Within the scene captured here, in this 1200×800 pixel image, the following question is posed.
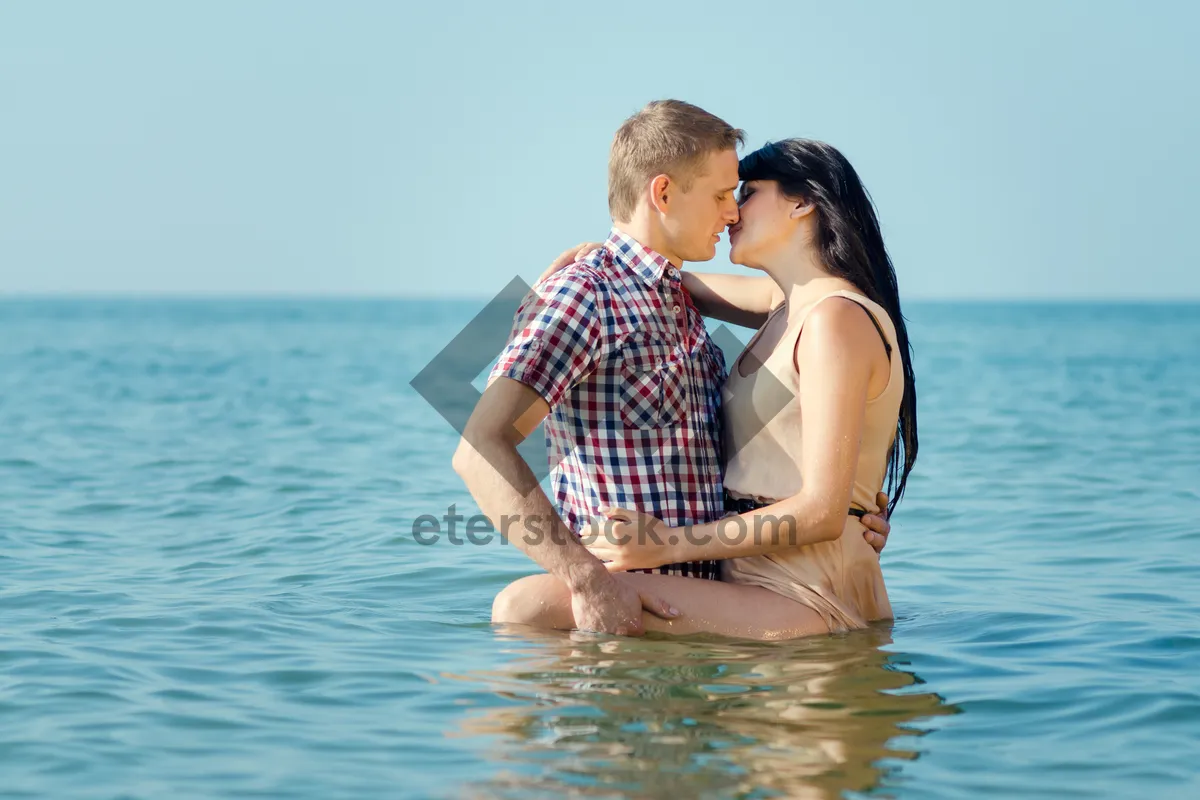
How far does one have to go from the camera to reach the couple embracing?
12.7 ft

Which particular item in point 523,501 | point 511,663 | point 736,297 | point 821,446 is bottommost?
point 511,663

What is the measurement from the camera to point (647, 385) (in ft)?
13.1

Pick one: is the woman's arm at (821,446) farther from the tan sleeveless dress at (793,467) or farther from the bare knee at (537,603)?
the bare knee at (537,603)

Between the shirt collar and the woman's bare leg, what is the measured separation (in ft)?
3.08

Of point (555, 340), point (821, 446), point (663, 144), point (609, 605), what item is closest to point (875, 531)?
point (821, 446)

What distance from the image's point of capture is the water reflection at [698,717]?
307cm

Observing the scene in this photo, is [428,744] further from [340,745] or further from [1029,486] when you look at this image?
[1029,486]

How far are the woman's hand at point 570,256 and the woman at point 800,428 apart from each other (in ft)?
1.60

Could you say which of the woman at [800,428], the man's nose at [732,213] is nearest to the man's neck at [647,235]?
the man's nose at [732,213]

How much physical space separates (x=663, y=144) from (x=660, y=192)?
5.8 inches

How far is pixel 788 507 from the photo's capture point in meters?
3.93

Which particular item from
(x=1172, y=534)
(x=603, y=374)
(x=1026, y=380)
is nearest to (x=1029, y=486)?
(x=1172, y=534)

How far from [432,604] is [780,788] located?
2.54 m

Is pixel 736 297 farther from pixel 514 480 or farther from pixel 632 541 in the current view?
pixel 514 480
